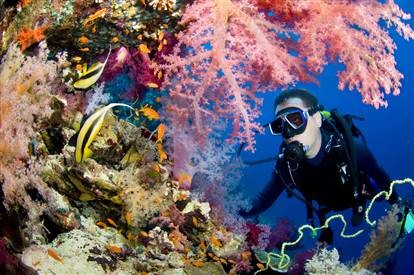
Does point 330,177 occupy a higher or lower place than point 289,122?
lower

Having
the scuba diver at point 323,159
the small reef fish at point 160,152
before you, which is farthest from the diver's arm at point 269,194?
the small reef fish at point 160,152

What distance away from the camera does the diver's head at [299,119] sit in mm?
4320

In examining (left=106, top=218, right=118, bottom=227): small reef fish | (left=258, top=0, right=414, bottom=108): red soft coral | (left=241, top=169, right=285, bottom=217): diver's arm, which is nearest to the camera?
(left=258, top=0, right=414, bottom=108): red soft coral

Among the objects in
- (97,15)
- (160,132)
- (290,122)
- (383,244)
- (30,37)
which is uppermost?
(97,15)

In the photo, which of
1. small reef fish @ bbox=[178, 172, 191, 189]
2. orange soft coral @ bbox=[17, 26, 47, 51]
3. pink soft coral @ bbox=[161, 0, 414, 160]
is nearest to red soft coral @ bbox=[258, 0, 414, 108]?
pink soft coral @ bbox=[161, 0, 414, 160]

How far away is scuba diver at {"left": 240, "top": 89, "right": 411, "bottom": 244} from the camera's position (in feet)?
14.2

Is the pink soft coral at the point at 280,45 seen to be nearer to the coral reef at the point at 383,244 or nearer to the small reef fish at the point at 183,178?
the small reef fish at the point at 183,178

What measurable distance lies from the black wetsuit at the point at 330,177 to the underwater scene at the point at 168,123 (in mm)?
90

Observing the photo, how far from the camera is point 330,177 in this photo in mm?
4754

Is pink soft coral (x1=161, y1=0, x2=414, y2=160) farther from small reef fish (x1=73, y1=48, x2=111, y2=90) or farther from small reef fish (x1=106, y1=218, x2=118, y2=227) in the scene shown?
small reef fish (x1=106, y1=218, x2=118, y2=227)

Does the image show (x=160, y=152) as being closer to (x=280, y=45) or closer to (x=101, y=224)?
(x=101, y=224)

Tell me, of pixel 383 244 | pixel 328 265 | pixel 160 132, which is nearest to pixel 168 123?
pixel 160 132

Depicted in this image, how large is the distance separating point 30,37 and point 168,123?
1.58 metres

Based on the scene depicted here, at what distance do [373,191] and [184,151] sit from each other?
275cm
